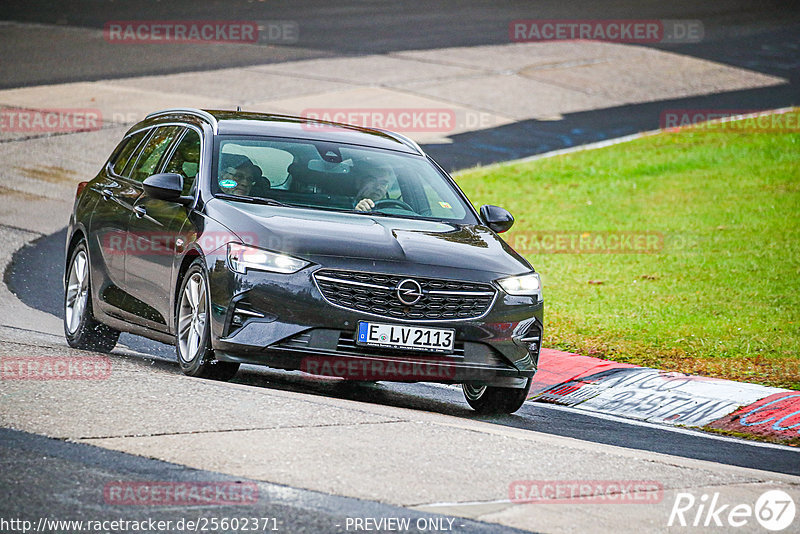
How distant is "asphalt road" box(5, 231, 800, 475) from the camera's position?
8.11 metres

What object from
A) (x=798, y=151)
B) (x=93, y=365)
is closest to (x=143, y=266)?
(x=93, y=365)

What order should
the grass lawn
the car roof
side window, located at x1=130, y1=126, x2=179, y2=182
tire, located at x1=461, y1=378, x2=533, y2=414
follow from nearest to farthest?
tire, located at x1=461, y1=378, x2=533, y2=414, the car roof, side window, located at x1=130, y1=126, x2=179, y2=182, the grass lawn

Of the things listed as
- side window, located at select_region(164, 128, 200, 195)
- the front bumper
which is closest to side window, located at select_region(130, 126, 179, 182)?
side window, located at select_region(164, 128, 200, 195)

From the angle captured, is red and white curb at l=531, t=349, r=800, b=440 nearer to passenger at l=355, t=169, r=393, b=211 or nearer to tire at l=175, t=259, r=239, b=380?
passenger at l=355, t=169, r=393, b=211

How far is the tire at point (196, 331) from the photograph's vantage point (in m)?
8.11

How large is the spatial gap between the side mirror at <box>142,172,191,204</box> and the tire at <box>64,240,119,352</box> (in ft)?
5.37

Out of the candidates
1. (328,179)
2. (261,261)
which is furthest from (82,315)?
(261,261)

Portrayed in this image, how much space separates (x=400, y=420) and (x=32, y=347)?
10.7ft

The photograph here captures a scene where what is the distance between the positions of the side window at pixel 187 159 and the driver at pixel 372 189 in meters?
1.15

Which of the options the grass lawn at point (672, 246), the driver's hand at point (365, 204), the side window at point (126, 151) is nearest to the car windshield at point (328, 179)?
the driver's hand at point (365, 204)

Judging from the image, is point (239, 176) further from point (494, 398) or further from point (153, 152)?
point (494, 398)

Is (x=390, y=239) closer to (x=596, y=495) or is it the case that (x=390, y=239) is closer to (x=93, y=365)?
(x=93, y=365)

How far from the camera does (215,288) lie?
7973 mm

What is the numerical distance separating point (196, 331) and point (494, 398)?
210cm
